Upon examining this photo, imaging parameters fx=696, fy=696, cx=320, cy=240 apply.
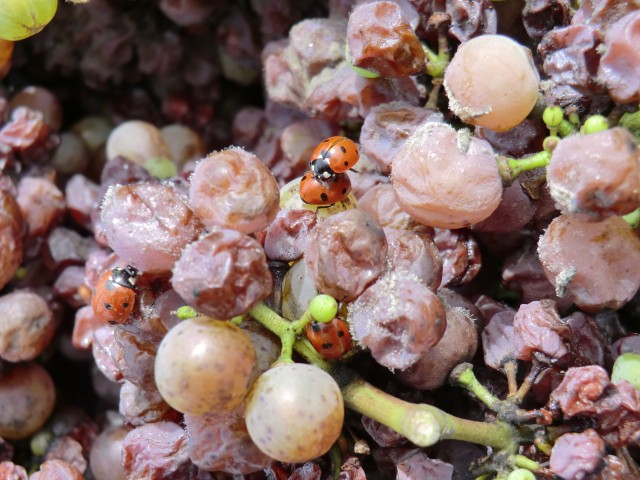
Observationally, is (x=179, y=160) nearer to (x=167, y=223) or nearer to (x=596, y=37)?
(x=167, y=223)

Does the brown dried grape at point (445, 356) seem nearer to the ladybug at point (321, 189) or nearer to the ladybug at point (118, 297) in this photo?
the ladybug at point (321, 189)

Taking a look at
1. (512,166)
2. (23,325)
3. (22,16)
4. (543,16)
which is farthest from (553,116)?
(23,325)

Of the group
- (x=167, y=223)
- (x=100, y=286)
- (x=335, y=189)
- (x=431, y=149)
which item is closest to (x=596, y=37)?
(x=431, y=149)

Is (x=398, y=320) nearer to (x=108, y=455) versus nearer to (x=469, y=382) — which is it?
(x=469, y=382)

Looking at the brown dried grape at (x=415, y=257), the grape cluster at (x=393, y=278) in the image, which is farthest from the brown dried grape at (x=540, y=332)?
the brown dried grape at (x=415, y=257)

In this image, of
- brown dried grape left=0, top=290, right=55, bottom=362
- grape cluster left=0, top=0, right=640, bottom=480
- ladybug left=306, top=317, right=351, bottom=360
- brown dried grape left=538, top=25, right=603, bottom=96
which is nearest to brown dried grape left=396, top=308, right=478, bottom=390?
grape cluster left=0, top=0, right=640, bottom=480
